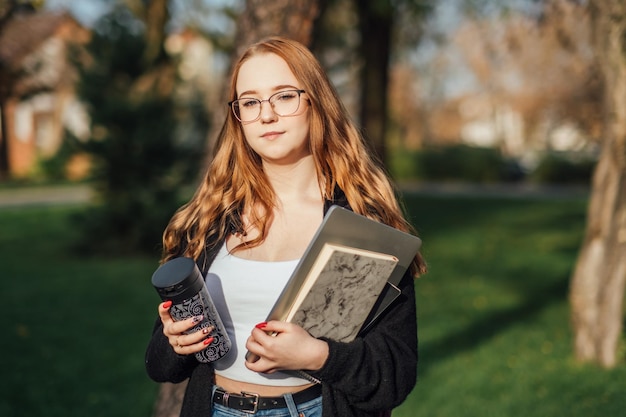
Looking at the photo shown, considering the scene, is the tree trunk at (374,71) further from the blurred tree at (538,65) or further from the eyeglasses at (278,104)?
the eyeglasses at (278,104)

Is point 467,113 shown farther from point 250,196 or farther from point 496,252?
point 250,196

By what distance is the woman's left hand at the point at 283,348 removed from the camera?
1833 millimetres

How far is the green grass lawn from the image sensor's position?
5.62m

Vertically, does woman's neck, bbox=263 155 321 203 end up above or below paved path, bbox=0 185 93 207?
above

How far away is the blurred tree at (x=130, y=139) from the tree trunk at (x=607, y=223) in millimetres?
7955

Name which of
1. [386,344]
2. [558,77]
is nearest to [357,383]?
[386,344]

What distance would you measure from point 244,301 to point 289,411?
33 cm

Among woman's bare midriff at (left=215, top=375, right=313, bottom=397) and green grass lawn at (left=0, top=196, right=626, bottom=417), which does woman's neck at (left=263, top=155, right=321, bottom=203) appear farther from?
green grass lawn at (left=0, top=196, right=626, bottom=417)

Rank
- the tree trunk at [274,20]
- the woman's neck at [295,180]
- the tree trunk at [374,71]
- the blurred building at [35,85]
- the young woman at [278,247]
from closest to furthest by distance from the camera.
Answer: the young woman at [278,247] < the woman's neck at [295,180] < the tree trunk at [274,20] < the blurred building at [35,85] < the tree trunk at [374,71]

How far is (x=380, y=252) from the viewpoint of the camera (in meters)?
1.93

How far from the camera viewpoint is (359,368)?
1.93 m

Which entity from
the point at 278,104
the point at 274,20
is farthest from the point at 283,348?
the point at 274,20

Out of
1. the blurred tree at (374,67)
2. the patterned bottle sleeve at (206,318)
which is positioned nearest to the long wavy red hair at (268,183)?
the patterned bottle sleeve at (206,318)

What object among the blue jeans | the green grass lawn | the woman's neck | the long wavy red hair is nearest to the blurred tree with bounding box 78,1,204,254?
the green grass lawn
